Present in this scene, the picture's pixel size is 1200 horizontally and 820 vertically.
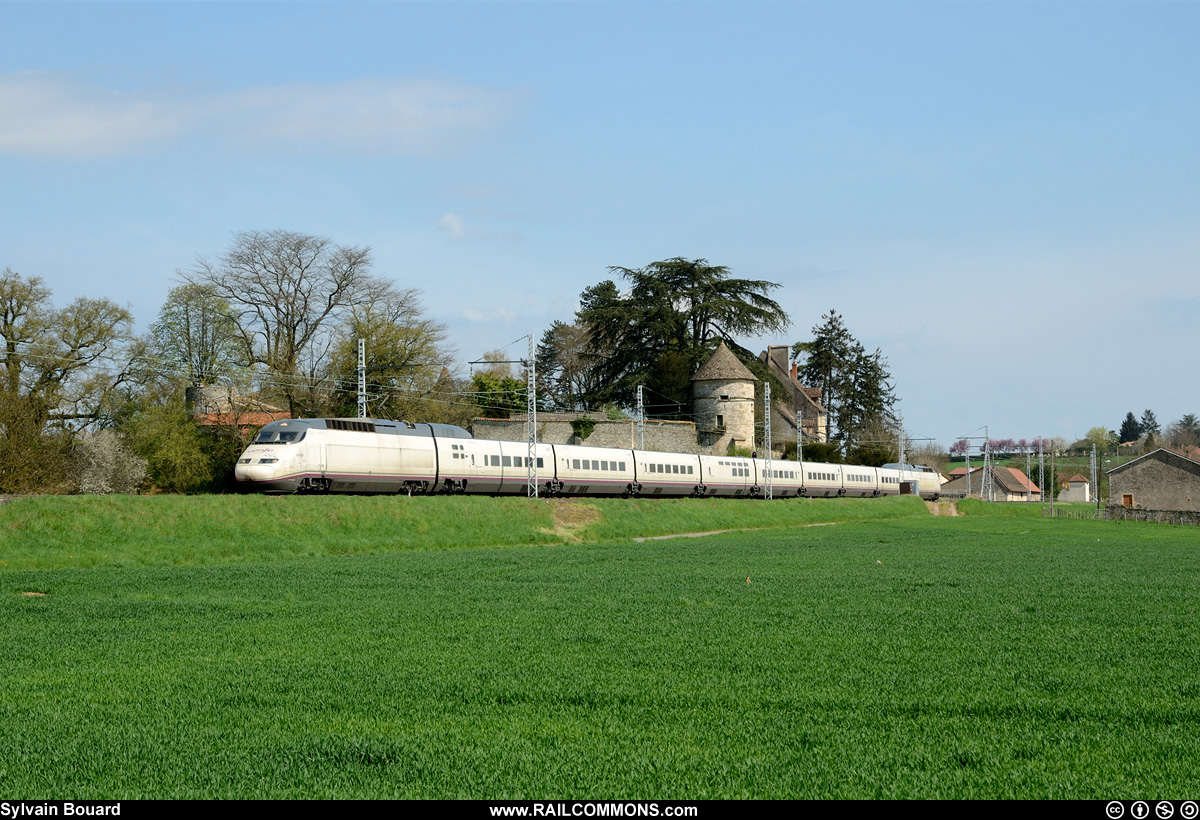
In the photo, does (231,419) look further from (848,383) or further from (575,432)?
(848,383)

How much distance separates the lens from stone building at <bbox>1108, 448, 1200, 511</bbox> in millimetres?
73500

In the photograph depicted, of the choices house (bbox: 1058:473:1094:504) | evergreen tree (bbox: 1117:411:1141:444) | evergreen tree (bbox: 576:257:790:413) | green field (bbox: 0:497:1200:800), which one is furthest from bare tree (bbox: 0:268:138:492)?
evergreen tree (bbox: 1117:411:1141:444)

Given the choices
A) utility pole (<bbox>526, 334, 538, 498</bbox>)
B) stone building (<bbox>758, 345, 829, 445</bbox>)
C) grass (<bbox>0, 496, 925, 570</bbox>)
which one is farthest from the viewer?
stone building (<bbox>758, 345, 829, 445</bbox>)

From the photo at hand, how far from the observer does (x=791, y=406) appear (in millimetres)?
92438

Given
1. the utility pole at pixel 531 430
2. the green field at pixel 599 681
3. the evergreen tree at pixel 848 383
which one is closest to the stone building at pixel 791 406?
the evergreen tree at pixel 848 383

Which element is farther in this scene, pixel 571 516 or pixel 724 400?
pixel 724 400

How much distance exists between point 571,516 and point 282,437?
11.5 metres

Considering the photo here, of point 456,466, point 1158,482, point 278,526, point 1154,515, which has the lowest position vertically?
point 1154,515

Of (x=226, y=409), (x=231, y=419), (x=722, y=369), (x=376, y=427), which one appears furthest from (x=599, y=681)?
(x=722, y=369)

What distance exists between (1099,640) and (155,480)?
141ft

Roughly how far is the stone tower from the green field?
51442 mm

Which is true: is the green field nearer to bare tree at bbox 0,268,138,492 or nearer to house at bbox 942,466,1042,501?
bare tree at bbox 0,268,138,492
